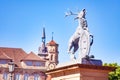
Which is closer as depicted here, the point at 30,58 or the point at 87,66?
the point at 87,66

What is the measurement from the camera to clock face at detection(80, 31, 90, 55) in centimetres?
883

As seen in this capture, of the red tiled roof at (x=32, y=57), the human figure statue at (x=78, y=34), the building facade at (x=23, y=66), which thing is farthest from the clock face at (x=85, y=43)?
the red tiled roof at (x=32, y=57)

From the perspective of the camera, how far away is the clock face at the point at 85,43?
8827 mm

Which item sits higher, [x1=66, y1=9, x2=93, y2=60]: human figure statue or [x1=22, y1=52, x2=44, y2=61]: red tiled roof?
[x1=22, y1=52, x2=44, y2=61]: red tiled roof

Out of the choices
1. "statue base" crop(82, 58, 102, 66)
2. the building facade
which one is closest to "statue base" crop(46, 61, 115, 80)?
"statue base" crop(82, 58, 102, 66)

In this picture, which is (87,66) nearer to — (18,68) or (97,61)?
(97,61)

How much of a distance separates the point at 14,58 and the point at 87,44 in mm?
A: 86507

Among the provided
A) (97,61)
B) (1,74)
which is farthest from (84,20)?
(1,74)

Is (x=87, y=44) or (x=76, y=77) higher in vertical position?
(x=87, y=44)

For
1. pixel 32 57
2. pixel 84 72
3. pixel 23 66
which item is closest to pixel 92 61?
pixel 84 72

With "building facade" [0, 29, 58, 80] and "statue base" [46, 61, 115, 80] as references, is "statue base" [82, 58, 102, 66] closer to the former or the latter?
"statue base" [46, 61, 115, 80]

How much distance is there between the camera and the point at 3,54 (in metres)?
92.7

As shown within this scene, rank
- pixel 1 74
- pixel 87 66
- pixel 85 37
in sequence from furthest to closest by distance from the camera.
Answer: pixel 1 74
pixel 85 37
pixel 87 66

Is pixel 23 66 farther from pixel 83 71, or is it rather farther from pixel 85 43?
pixel 83 71
